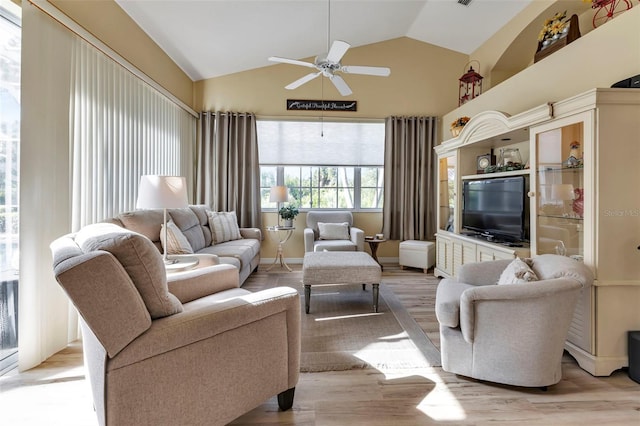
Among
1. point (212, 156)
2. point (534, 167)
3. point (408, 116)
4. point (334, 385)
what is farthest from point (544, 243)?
point (212, 156)

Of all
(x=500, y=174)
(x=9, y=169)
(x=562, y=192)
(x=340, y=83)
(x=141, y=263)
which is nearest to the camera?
(x=141, y=263)

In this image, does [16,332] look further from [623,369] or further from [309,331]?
[623,369]

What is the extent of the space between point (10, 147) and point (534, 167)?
3.89 meters

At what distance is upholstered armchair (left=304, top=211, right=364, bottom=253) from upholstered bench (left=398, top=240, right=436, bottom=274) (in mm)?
755

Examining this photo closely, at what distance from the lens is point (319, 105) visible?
203 inches

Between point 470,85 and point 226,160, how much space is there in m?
4.11

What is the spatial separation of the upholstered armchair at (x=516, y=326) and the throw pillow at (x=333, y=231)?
288 cm

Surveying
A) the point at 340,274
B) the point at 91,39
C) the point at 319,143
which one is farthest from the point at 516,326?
the point at 319,143

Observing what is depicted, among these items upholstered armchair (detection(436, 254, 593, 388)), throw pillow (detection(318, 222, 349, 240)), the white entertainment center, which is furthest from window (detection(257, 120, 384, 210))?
upholstered armchair (detection(436, 254, 593, 388))

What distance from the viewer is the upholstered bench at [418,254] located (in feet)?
15.0

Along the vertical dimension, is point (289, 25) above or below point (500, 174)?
above

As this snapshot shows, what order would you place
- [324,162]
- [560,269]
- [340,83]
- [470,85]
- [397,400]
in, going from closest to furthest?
[397,400], [560,269], [340,83], [470,85], [324,162]

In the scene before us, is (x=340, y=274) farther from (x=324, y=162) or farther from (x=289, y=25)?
(x=289, y=25)

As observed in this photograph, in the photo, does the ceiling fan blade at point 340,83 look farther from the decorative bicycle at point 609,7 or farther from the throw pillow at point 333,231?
the decorative bicycle at point 609,7
